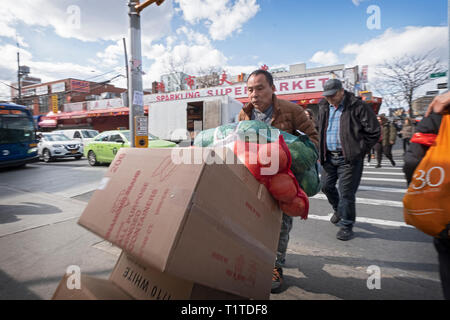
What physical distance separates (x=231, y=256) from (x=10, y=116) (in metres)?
12.7

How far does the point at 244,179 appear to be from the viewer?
1.33 meters

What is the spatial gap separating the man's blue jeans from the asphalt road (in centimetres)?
35

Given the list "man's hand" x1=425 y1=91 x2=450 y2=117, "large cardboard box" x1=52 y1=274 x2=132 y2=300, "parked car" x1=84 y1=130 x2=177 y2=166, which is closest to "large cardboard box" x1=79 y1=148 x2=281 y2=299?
"large cardboard box" x1=52 y1=274 x2=132 y2=300

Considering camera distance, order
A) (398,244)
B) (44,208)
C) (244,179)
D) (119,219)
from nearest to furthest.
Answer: (119,219)
(244,179)
(398,244)
(44,208)

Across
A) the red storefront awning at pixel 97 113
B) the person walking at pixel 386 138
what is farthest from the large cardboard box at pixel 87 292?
the red storefront awning at pixel 97 113

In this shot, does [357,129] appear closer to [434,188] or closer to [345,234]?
[345,234]

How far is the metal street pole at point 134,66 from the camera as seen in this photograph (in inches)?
160

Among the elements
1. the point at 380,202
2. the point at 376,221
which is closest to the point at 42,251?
the point at 376,221

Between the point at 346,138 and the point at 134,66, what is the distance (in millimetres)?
3370

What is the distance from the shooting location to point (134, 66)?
Answer: 4117 millimetres

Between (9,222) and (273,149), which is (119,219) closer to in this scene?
(273,149)

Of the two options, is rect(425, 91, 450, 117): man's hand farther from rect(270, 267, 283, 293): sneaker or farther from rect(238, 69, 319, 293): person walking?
rect(270, 267, 283, 293): sneaker

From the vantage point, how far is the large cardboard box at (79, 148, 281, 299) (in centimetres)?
101
